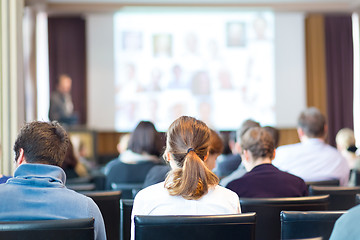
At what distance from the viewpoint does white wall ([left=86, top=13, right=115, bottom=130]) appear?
30.6ft

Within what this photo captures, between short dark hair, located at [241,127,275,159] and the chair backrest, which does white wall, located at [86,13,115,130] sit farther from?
the chair backrest

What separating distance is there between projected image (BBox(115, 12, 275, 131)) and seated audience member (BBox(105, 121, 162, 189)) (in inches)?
207

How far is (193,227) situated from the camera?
1.57 metres

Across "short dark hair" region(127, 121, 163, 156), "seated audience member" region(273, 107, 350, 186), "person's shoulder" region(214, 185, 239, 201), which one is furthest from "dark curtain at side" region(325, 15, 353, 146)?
"person's shoulder" region(214, 185, 239, 201)

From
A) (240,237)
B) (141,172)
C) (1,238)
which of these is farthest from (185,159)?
(141,172)

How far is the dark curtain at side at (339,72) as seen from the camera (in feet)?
32.9

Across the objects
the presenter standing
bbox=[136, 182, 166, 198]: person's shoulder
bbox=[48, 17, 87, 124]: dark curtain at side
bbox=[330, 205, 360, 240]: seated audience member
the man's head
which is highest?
bbox=[48, 17, 87, 124]: dark curtain at side

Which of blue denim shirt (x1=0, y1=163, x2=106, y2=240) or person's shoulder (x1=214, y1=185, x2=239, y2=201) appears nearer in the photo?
blue denim shirt (x1=0, y1=163, x2=106, y2=240)

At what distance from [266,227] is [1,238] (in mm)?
1127

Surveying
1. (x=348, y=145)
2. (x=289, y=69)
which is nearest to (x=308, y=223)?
(x=348, y=145)

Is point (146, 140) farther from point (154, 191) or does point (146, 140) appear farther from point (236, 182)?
point (154, 191)

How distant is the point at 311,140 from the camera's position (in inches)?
147

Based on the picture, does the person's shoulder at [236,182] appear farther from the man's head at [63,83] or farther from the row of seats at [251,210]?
the man's head at [63,83]

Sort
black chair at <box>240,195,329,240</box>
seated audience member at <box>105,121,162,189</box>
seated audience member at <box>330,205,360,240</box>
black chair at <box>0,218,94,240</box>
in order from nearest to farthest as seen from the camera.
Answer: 1. seated audience member at <box>330,205,360,240</box>
2. black chair at <box>0,218,94,240</box>
3. black chair at <box>240,195,329,240</box>
4. seated audience member at <box>105,121,162,189</box>
